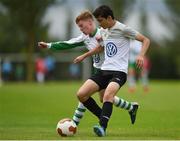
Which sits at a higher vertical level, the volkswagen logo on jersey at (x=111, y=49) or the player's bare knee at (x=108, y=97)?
the volkswagen logo on jersey at (x=111, y=49)

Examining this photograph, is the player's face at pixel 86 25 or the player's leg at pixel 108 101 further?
the player's face at pixel 86 25

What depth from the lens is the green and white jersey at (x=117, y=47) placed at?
1282 cm

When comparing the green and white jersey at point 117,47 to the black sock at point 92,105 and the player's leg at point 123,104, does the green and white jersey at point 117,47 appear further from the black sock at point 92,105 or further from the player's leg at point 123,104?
the player's leg at point 123,104

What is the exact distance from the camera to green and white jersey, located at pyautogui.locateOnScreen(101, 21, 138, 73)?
42.1 feet

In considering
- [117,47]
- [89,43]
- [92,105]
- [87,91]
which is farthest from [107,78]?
[89,43]

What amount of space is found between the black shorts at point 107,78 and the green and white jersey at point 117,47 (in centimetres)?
7

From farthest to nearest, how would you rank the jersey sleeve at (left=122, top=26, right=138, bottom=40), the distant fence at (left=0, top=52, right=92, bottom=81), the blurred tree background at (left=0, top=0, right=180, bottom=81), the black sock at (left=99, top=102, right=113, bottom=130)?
1. the distant fence at (left=0, top=52, right=92, bottom=81)
2. the blurred tree background at (left=0, top=0, right=180, bottom=81)
3. the jersey sleeve at (left=122, top=26, right=138, bottom=40)
4. the black sock at (left=99, top=102, right=113, bottom=130)

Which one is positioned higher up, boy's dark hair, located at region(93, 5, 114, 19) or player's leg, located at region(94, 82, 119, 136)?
boy's dark hair, located at region(93, 5, 114, 19)

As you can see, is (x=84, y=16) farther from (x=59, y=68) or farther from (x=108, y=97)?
(x=59, y=68)

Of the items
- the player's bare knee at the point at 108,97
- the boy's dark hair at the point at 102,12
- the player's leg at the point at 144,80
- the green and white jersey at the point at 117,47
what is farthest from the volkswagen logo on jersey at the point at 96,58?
the player's leg at the point at 144,80

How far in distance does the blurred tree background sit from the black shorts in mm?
42200

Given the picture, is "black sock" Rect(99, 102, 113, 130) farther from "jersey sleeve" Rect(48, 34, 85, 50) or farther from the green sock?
"jersey sleeve" Rect(48, 34, 85, 50)

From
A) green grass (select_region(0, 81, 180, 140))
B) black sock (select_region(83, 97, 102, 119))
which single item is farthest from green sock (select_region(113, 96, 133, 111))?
green grass (select_region(0, 81, 180, 140))

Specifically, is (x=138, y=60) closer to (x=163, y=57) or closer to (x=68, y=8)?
(x=163, y=57)
